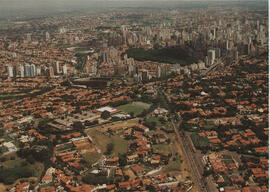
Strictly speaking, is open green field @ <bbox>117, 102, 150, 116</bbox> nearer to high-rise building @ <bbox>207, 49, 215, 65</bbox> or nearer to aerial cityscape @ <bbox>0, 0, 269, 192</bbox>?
aerial cityscape @ <bbox>0, 0, 269, 192</bbox>

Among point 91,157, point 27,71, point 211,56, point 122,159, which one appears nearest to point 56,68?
point 27,71

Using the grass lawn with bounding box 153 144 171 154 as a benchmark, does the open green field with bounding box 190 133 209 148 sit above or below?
above

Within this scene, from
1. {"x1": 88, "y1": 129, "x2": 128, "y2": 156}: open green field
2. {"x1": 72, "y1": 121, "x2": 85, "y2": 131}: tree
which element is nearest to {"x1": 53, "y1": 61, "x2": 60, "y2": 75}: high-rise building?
{"x1": 72, "y1": 121, "x2": 85, "y2": 131}: tree

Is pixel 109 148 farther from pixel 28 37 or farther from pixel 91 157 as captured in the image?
pixel 28 37

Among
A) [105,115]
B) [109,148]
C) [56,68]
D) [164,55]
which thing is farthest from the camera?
[164,55]

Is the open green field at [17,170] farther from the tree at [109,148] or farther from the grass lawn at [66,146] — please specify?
the tree at [109,148]

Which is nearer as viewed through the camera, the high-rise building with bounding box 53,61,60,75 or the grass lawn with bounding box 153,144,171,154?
the grass lawn with bounding box 153,144,171,154

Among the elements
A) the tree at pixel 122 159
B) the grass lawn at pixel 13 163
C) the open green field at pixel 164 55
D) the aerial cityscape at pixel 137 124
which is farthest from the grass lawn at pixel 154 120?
the open green field at pixel 164 55
